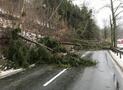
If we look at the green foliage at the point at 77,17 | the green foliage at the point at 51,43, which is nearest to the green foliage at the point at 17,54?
the green foliage at the point at 51,43

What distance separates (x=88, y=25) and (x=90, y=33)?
2.23 m

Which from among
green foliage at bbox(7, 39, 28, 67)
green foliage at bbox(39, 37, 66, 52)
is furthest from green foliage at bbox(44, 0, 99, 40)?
green foliage at bbox(7, 39, 28, 67)

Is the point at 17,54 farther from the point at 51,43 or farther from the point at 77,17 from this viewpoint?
A: the point at 77,17

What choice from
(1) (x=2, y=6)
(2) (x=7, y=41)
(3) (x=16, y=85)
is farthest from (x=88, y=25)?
(3) (x=16, y=85)

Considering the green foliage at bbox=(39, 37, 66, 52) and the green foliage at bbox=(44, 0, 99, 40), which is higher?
the green foliage at bbox=(44, 0, 99, 40)

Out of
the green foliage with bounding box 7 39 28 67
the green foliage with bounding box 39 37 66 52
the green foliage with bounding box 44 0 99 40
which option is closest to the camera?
the green foliage with bounding box 7 39 28 67

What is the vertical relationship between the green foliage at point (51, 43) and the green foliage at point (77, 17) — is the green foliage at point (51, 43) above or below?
below

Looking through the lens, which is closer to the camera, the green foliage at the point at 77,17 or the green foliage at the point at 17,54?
the green foliage at the point at 17,54

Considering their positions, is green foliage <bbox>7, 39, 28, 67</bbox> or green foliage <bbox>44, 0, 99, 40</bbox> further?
green foliage <bbox>44, 0, 99, 40</bbox>

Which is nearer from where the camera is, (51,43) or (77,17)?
(51,43)

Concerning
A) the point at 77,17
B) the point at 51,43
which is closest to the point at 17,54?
the point at 51,43

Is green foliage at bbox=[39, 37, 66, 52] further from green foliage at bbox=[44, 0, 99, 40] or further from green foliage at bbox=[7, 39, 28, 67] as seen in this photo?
green foliage at bbox=[44, 0, 99, 40]

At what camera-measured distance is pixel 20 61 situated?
59.8ft

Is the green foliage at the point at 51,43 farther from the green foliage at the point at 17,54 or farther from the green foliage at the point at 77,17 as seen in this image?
the green foliage at the point at 77,17
